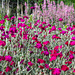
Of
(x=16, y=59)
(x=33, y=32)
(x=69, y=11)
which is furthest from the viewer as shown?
(x=69, y=11)

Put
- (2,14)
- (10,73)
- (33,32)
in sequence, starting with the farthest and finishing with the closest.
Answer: (2,14) → (33,32) → (10,73)

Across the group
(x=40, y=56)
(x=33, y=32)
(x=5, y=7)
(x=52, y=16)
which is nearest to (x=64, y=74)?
(x=40, y=56)

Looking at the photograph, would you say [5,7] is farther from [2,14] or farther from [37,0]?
[37,0]

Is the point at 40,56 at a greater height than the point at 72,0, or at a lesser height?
lesser

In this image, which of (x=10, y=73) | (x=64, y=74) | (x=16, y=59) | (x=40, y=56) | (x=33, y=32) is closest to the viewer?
(x=64, y=74)

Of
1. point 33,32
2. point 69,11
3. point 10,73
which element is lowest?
point 10,73

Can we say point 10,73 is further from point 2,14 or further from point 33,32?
point 2,14

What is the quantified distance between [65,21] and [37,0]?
11.2ft

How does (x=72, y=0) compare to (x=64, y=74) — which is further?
(x=72, y=0)

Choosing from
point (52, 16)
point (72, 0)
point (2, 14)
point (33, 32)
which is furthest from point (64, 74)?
point (72, 0)

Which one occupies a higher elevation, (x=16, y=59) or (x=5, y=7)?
(x=5, y=7)

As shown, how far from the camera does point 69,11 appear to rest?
212 inches

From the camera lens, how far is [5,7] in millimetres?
6812

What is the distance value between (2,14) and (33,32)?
2.96 metres
